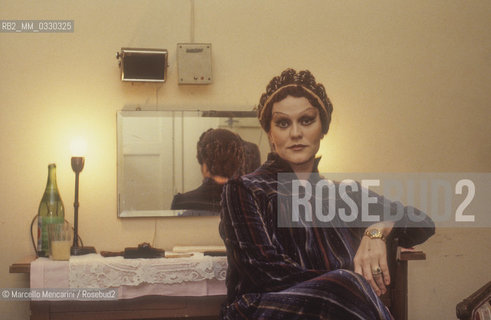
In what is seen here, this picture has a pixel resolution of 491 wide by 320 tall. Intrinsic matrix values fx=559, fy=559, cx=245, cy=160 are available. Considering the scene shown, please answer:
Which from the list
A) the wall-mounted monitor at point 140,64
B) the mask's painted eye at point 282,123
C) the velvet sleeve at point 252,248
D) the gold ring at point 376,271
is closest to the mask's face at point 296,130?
the mask's painted eye at point 282,123

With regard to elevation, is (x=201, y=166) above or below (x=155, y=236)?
above

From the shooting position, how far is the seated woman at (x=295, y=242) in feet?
4.79

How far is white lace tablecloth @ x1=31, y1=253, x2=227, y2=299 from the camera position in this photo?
2.40 m

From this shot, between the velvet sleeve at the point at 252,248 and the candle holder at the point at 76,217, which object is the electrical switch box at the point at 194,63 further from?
the velvet sleeve at the point at 252,248

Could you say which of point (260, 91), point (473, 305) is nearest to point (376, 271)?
point (473, 305)

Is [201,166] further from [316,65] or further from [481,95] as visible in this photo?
[481,95]

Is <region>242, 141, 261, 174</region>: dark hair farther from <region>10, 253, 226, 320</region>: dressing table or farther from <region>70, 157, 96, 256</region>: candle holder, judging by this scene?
<region>70, 157, 96, 256</region>: candle holder

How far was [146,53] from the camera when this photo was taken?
2.72 metres

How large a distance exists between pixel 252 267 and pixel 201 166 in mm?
1136

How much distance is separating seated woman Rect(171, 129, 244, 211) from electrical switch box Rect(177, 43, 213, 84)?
268 mm

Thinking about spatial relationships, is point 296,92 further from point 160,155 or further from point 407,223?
point 160,155

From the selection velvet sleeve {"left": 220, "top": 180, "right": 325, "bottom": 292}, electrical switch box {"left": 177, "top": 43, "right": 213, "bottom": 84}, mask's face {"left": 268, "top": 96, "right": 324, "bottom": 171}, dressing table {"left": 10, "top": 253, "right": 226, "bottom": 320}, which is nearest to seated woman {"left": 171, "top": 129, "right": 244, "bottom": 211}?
electrical switch box {"left": 177, "top": 43, "right": 213, "bottom": 84}

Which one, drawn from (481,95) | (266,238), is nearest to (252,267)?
(266,238)

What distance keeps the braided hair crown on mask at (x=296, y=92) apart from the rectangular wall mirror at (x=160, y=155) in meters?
0.59
